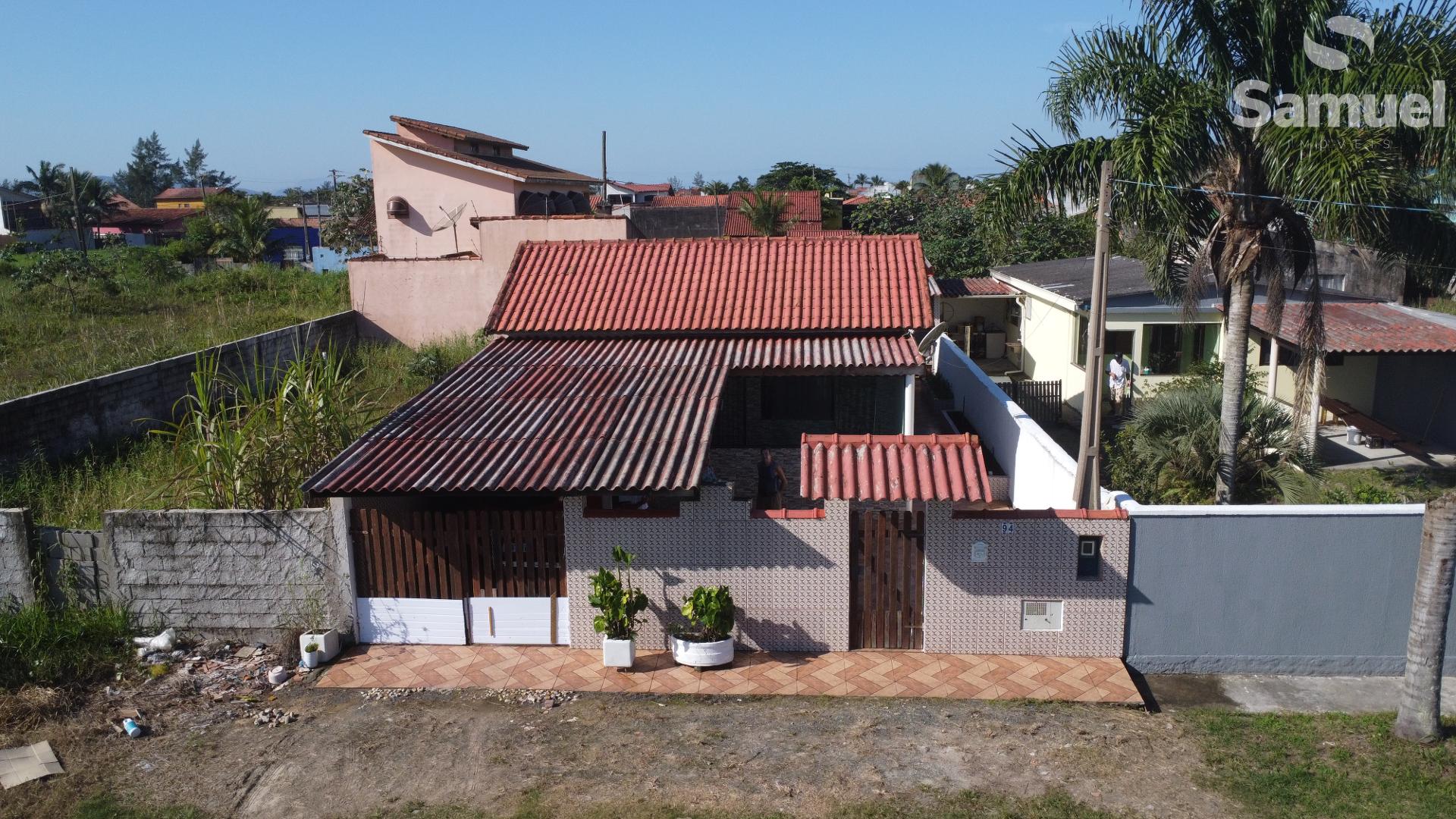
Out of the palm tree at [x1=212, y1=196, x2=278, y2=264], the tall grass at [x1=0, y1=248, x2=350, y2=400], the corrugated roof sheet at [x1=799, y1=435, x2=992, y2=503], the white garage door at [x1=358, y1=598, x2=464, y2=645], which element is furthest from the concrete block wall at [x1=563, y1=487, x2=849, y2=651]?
the palm tree at [x1=212, y1=196, x2=278, y2=264]

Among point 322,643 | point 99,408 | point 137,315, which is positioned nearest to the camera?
point 322,643

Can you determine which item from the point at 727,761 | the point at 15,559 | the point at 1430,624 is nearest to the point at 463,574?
the point at 727,761

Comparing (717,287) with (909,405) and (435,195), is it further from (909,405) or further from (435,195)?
(435,195)

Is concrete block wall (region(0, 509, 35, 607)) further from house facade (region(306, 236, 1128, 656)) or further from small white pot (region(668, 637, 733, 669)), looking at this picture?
small white pot (region(668, 637, 733, 669))

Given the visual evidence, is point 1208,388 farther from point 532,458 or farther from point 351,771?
point 351,771

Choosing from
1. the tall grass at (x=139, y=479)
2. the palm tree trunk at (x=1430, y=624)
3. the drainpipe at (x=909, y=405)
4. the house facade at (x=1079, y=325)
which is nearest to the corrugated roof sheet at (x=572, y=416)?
the drainpipe at (x=909, y=405)

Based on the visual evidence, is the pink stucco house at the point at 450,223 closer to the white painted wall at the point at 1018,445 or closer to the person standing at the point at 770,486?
the white painted wall at the point at 1018,445
